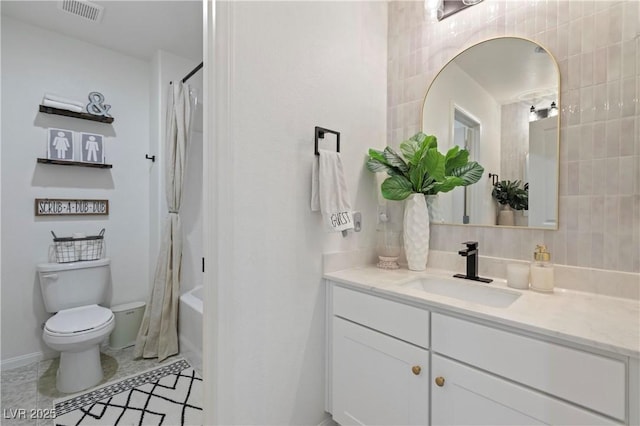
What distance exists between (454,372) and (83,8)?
2.98 metres

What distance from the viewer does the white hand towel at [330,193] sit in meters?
1.31

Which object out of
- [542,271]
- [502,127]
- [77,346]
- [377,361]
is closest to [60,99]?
[77,346]

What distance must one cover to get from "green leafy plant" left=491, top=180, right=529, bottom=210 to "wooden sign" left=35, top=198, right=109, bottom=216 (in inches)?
111

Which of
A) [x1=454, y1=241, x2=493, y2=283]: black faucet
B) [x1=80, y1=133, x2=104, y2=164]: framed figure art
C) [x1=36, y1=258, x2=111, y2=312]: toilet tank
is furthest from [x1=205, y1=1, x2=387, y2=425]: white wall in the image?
[x1=80, y1=133, x2=104, y2=164]: framed figure art

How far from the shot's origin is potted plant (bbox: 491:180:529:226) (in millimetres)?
1327

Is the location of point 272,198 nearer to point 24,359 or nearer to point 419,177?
point 419,177

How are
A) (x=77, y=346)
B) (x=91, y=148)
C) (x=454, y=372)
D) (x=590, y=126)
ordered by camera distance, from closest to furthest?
(x=454, y=372) < (x=590, y=126) < (x=77, y=346) < (x=91, y=148)

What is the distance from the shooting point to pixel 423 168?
1496 mm

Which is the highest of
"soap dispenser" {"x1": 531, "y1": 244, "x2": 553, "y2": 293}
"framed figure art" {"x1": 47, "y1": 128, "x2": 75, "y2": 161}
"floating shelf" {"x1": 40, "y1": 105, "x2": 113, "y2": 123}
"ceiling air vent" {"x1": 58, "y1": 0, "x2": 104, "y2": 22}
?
"ceiling air vent" {"x1": 58, "y1": 0, "x2": 104, "y2": 22}

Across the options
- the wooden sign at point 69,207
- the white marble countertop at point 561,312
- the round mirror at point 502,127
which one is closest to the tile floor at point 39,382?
the wooden sign at point 69,207

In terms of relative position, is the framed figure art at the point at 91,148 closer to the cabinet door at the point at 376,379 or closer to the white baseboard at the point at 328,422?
the cabinet door at the point at 376,379

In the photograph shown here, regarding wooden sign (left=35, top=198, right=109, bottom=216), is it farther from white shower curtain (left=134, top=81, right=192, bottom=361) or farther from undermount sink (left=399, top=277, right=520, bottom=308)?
undermount sink (left=399, top=277, right=520, bottom=308)

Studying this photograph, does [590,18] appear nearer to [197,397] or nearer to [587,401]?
[587,401]

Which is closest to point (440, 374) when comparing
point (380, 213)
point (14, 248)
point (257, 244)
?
point (257, 244)
